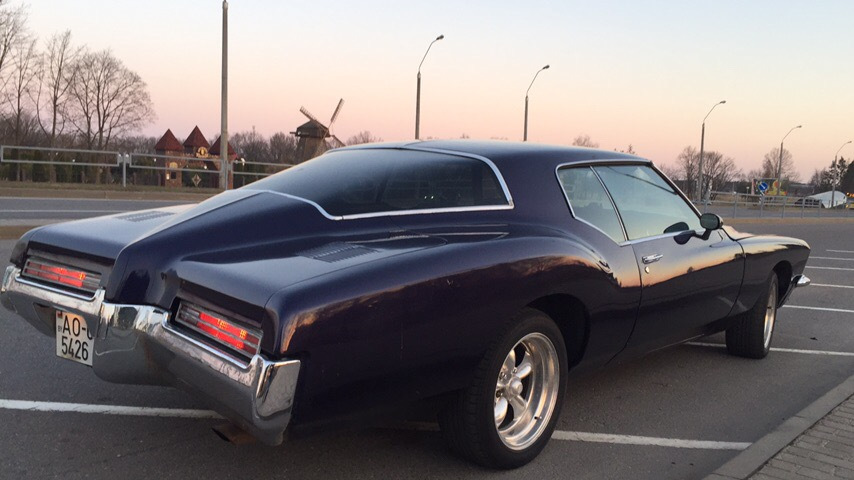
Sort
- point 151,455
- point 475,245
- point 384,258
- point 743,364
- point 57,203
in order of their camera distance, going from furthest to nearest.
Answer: point 57,203 → point 743,364 → point 151,455 → point 475,245 → point 384,258

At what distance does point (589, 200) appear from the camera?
3852 mm

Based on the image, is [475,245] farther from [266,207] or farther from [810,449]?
[810,449]

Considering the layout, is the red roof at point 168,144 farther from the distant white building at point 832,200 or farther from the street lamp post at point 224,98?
the street lamp post at point 224,98

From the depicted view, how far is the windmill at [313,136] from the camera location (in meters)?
62.9

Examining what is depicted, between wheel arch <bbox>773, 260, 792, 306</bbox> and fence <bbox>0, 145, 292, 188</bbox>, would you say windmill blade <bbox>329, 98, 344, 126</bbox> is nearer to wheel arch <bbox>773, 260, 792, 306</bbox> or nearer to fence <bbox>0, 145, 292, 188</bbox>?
fence <bbox>0, 145, 292, 188</bbox>

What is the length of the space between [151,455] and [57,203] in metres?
15.5

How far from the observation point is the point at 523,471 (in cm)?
318

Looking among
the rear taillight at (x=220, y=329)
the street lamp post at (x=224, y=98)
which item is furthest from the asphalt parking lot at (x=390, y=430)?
the street lamp post at (x=224, y=98)

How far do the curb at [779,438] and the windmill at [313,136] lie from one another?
5975cm

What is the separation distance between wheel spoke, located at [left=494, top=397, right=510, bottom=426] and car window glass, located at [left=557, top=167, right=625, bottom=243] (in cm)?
108

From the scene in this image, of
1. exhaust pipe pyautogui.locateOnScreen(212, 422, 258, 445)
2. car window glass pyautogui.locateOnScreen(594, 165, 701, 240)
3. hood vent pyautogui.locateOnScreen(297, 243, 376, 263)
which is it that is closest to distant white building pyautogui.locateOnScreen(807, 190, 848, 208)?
car window glass pyautogui.locateOnScreen(594, 165, 701, 240)

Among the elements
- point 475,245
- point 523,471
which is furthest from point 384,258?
point 523,471

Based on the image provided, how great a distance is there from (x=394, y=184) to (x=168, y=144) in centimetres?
9709

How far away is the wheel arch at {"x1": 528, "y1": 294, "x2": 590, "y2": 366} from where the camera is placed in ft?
11.1
